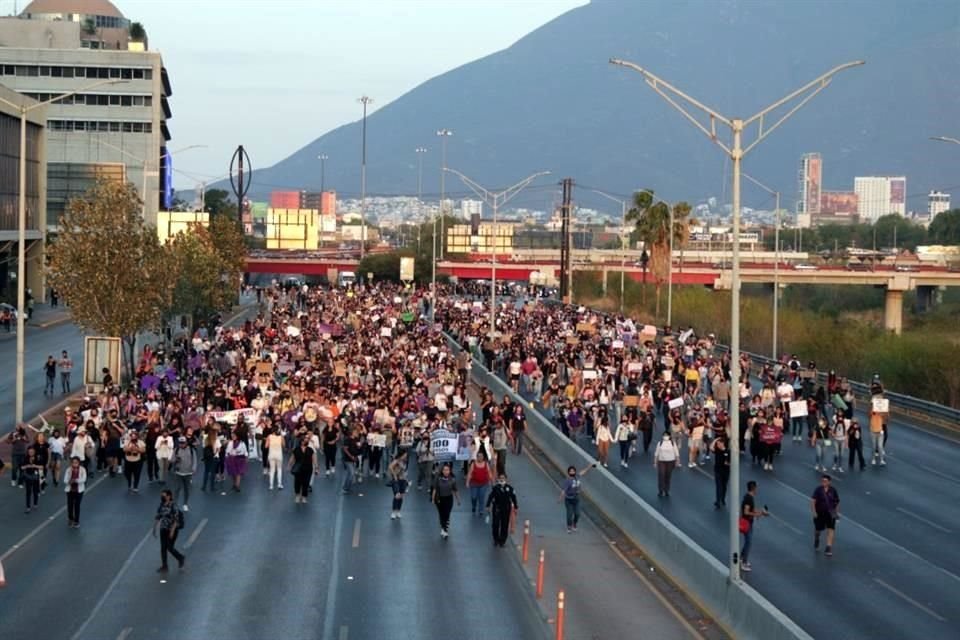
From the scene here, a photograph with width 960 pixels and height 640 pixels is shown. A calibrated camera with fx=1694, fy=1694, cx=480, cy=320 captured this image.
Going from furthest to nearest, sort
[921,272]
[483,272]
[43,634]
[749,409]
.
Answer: [483,272]
[921,272]
[749,409]
[43,634]

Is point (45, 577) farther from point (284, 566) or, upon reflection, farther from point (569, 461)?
point (569, 461)

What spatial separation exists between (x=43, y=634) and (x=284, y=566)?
4803 millimetres

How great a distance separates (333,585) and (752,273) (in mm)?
93336

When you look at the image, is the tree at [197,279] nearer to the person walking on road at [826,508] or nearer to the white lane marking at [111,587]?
the white lane marking at [111,587]

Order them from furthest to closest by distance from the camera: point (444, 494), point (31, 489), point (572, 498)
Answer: point (31, 489)
point (572, 498)
point (444, 494)

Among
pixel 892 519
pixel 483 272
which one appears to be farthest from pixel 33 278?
pixel 892 519

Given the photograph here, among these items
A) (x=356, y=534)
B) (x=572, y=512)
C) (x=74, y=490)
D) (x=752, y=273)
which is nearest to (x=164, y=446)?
(x=74, y=490)

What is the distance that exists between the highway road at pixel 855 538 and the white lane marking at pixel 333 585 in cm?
525

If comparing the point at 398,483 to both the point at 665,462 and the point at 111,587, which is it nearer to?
the point at 665,462

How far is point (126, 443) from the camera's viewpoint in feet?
95.7

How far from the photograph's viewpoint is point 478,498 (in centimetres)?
2700

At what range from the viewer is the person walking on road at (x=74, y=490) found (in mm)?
A: 24578

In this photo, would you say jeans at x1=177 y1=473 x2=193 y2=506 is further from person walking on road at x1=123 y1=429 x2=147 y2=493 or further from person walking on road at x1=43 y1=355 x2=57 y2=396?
person walking on road at x1=43 y1=355 x2=57 y2=396

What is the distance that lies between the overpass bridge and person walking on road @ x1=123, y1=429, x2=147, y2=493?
2400 inches
